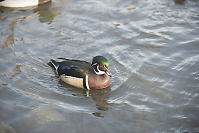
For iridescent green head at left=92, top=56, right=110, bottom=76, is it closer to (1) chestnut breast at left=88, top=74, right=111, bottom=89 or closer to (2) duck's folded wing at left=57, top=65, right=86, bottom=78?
(1) chestnut breast at left=88, top=74, right=111, bottom=89

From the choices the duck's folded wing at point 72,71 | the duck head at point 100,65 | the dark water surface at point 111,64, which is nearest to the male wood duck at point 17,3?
the dark water surface at point 111,64

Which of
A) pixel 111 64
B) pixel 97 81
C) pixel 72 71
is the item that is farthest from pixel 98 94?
pixel 111 64

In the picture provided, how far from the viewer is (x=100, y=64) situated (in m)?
7.55

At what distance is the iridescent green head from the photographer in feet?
24.7

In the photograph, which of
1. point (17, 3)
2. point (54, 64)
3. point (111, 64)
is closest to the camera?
point (54, 64)

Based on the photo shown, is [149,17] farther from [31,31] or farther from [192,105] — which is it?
[192,105]

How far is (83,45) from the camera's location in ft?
30.7

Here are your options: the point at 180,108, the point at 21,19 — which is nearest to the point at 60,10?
the point at 21,19

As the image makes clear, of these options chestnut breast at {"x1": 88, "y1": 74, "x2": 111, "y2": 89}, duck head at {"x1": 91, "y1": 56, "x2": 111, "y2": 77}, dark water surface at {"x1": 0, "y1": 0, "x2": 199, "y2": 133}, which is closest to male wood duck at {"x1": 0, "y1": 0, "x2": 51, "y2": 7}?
dark water surface at {"x1": 0, "y1": 0, "x2": 199, "y2": 133}

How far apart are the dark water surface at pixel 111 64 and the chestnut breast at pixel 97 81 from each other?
143 millimetres

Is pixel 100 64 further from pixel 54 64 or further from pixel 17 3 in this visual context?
pixel 17 3

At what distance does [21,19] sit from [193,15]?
18.2 feet

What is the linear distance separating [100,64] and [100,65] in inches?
1.1

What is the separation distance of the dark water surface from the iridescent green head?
1.55 ft
